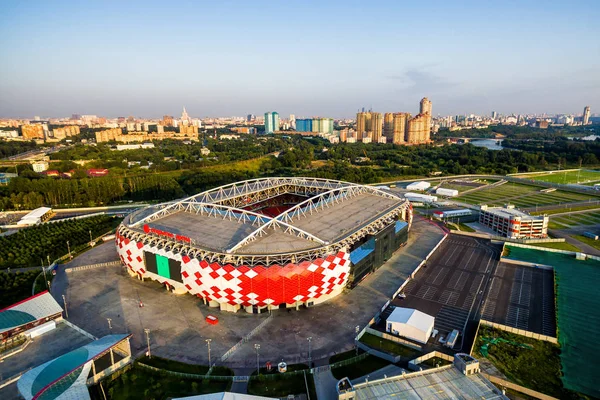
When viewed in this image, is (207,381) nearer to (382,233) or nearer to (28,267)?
(382,233)

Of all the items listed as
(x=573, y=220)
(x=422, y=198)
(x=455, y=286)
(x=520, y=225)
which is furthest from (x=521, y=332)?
(x=422, y=198)

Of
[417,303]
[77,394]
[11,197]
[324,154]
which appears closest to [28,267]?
[77,394]

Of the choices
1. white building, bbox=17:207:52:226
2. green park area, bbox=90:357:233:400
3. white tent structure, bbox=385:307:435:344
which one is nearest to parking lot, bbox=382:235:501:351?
white tent structure, bbox=385:307:435:344

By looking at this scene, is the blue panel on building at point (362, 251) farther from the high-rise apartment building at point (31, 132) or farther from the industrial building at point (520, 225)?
the high-rise apartment building at point (31, 132)

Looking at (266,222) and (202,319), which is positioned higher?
(266,222)

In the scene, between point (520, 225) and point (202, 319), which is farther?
point (520, 225)

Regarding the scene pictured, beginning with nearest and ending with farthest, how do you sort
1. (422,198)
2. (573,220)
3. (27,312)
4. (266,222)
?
(27,312), (266,222), (573,220), (422,198)

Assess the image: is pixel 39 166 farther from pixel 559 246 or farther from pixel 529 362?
pixel 559 246
